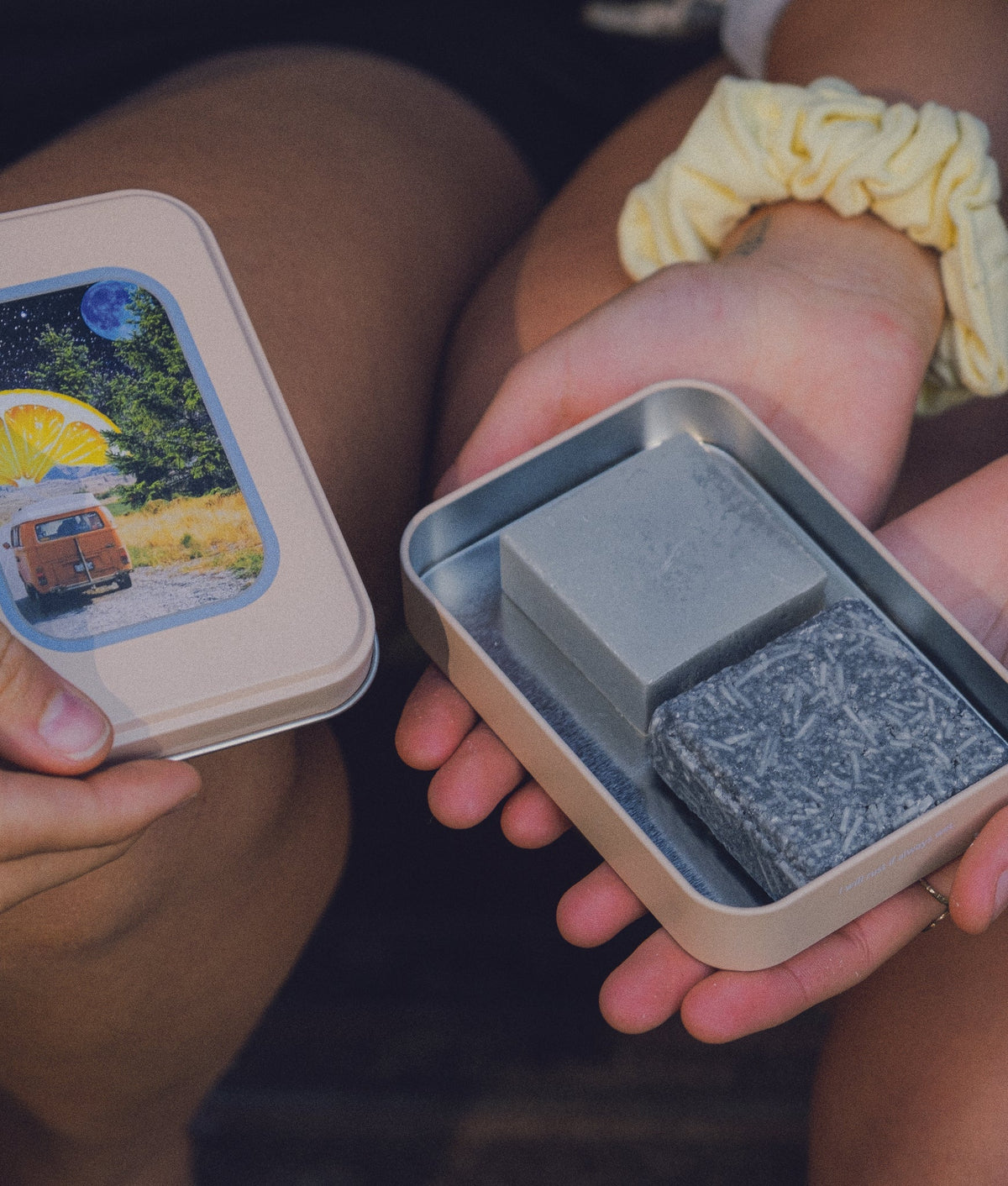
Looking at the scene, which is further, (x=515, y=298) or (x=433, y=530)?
(x=515, y=298)

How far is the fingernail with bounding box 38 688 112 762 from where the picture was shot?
433mm

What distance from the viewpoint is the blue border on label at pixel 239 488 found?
51cm

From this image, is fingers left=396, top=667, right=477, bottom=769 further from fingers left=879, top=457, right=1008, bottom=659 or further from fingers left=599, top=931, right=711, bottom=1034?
fingers left=879, top=457, right=1008, bottom=659

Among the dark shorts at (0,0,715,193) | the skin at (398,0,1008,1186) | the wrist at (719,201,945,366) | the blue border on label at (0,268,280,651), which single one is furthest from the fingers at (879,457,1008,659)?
the dark shorts at (0,0,715,193)

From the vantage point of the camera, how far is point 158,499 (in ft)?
1.84

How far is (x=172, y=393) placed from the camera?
59cm

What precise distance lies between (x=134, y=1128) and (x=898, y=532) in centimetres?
61

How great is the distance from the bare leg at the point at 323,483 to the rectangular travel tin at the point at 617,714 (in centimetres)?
10

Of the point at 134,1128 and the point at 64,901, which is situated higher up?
the point at 64,901

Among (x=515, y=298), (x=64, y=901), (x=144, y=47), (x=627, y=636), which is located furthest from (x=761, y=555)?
(x=144, y=47)

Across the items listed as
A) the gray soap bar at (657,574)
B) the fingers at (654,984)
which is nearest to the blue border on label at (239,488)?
the gray soap bar at (657,574)

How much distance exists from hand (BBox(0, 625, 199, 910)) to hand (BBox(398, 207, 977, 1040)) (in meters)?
0.20

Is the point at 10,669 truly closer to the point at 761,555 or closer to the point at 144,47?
the point at 761,555

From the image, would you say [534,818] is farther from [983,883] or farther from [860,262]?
[860,262]
